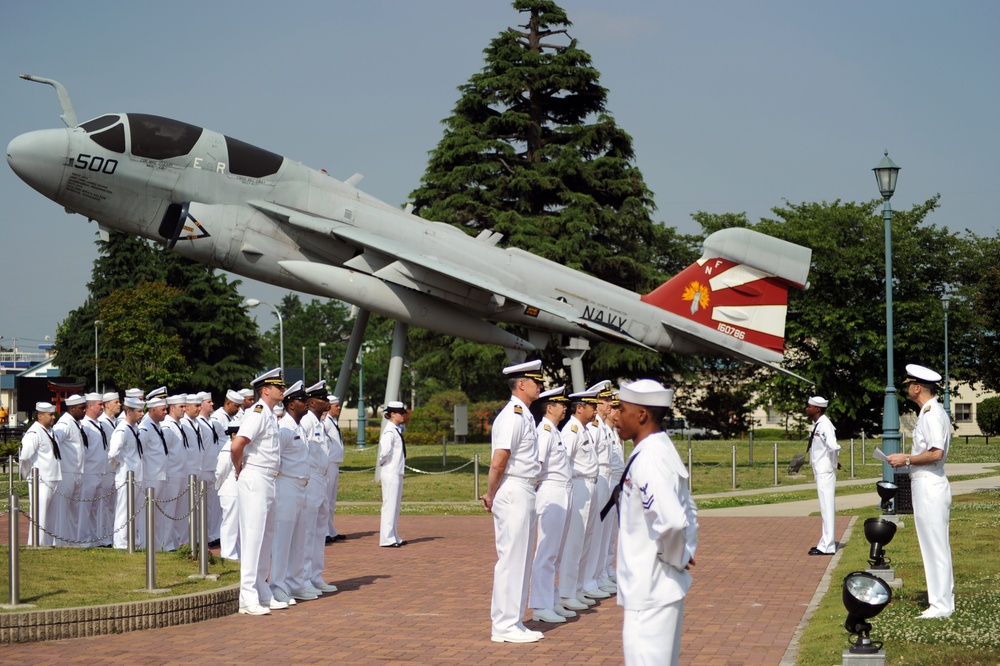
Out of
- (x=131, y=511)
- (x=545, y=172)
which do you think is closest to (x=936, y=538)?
(x=131, y=511)

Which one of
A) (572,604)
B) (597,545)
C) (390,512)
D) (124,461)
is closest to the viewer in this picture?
(572,604)

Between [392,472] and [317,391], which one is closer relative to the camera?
[317,391]

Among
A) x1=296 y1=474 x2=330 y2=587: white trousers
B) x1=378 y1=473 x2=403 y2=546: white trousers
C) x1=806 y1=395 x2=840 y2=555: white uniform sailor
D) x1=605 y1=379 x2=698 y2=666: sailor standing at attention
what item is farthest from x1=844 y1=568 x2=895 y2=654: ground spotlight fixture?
x1=378 y1=473 x2=403 y2=546: white trousers

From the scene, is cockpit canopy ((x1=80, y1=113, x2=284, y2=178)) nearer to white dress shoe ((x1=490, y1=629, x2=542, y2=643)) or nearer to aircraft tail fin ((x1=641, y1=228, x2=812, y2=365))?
aircraft tail fin ((x1=641, y1=228, x2=812, y2=365))

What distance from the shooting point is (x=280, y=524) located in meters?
10.6

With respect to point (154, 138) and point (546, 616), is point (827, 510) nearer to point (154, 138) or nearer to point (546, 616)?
point (546, 616)

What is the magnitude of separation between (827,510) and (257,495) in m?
7.38

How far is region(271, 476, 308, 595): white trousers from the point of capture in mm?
10578

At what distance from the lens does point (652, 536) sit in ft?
16.9

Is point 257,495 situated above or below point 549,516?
above

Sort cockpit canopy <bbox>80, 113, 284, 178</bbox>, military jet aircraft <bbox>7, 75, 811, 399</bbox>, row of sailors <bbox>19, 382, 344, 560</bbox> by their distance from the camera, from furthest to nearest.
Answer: military jet aircraft <bbox>7, 75, 811, 399</bbox> → cockpit canopy <bbox>80, 113, 284, 178</bbox> → row of sailors <bbox>19, 382, 344, 560</bbox>

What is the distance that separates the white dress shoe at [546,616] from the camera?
988cm

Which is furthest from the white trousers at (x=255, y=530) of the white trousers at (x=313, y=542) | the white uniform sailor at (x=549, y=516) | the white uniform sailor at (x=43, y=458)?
the white uniform sailor at (x=43, y=458)

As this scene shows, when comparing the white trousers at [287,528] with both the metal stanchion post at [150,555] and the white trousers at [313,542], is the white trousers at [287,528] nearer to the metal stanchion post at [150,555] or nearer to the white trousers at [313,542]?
the white trousers at [313,542]
